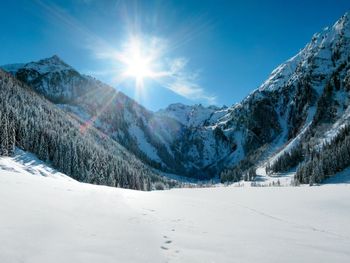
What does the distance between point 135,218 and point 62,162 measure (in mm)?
85074

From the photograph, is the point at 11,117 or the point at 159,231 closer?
the point at 159,231

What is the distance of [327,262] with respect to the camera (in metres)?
Result: 9.99

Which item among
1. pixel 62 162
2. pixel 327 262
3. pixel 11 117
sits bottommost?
pixel 327 262

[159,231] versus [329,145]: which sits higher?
[329,145]

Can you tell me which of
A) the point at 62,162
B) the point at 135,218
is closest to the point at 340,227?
the point at 135,218

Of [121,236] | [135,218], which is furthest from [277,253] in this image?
[135,218]

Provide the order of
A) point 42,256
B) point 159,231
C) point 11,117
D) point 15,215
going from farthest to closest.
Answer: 1. point 11,117
2. point 159,231
3. point 15,215
4. point 42,256

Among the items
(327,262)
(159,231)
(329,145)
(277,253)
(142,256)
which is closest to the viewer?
(142,256)

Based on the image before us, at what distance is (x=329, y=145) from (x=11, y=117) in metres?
153

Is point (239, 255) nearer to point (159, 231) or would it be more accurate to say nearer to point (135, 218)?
point (159, 231)

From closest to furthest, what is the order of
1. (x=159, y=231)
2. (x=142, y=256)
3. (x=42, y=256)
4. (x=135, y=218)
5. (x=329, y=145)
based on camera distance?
(x=42, y=256) → (x=142, y=256) → (x=159, y=231) → (x=135, y=218) → (x=329, y=145)

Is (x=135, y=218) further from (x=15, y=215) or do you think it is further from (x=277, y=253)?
(x=277, y=253)

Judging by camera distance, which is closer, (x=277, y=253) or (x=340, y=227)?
(x=277, y=253)

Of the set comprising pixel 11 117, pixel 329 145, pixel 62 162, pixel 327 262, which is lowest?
pixel 327 262
